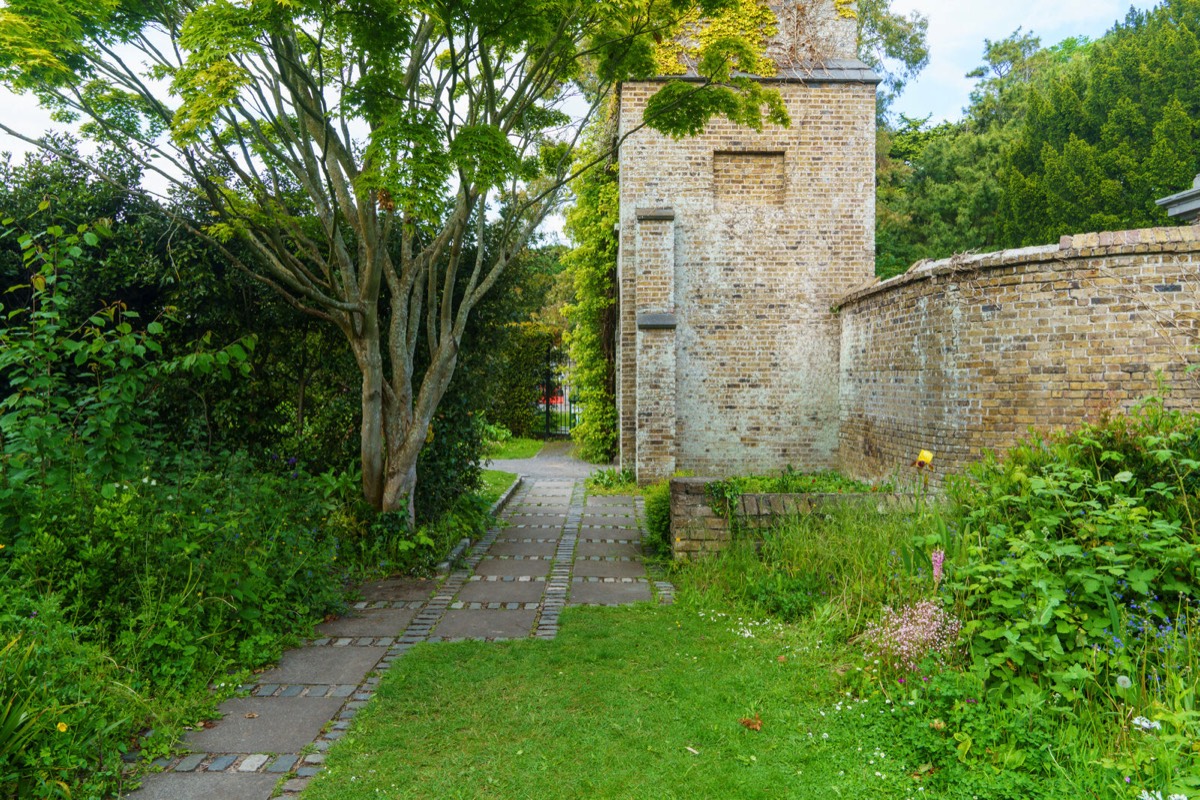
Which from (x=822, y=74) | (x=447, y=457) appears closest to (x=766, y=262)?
(x=822, y=74)

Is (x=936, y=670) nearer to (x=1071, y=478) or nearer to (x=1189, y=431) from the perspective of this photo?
(x=1071, y=478)

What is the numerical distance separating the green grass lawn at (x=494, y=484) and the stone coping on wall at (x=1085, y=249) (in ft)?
19.5

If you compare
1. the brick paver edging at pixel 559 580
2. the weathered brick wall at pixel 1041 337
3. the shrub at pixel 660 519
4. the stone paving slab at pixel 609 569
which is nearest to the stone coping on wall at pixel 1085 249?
the weathered brick wall at pixel 1041 337

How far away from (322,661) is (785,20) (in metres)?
11.1

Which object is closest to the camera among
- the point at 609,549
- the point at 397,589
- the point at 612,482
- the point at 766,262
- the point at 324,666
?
the point at 324,666

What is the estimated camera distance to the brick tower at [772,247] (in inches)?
439

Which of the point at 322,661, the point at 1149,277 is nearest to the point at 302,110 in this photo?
the point at 322,661

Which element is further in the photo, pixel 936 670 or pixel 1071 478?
pixel 1071 478

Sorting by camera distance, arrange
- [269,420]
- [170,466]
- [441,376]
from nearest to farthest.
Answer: [170,466], [441,376], [269,420]

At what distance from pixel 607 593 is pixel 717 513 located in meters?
1.09

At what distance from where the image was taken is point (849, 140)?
36.6ft

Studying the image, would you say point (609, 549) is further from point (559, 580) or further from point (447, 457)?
point (447, 457)

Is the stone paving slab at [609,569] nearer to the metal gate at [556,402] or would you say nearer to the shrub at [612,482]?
the shrub at [612,482]

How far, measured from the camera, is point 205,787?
9.41ft
